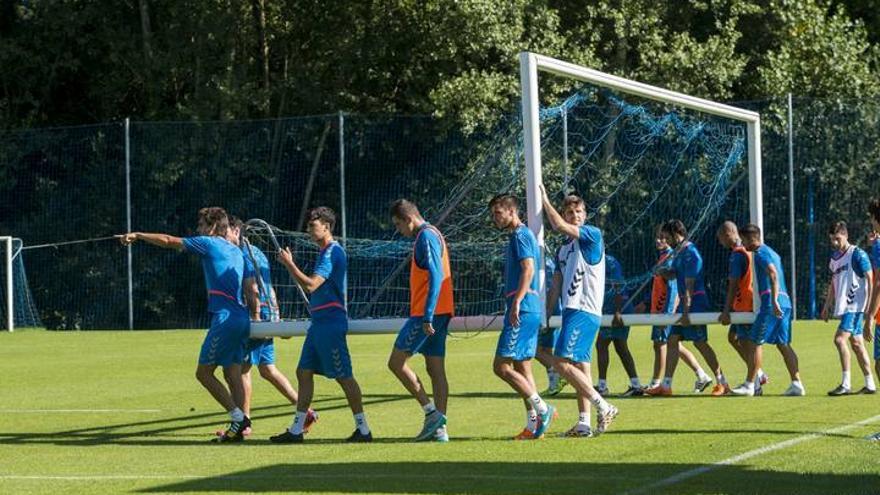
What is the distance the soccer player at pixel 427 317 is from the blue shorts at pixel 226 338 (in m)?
1.41

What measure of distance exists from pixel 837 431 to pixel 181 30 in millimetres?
26416

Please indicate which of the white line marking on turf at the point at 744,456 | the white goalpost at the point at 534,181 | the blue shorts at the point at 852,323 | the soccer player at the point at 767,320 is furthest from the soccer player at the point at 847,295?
the white line marking on turf at the point at 744,456

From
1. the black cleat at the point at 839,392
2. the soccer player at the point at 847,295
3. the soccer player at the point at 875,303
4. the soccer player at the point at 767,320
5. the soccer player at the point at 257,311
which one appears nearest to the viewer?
the soccer player at the point at 875,303

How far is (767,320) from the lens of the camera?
1653cm

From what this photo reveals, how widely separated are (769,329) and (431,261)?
17.2 ft

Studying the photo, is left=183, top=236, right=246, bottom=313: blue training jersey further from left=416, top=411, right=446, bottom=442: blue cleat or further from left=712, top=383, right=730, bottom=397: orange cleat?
left=712, top=383, right=730, bottom=397: orange cleat

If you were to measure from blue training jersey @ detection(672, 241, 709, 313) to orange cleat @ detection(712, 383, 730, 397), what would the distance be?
89 cm

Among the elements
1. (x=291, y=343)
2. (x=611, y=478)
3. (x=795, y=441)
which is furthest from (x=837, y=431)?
(x=291, y=343)

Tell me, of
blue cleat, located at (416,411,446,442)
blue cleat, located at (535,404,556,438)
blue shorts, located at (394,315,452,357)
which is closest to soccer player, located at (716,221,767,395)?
blue cleat, located at (535,404,556,438)

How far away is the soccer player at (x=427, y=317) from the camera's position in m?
12.6

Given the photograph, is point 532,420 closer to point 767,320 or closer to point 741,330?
point 767,320

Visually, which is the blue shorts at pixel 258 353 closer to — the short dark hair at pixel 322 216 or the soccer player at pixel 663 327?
the short dark hair at pixel 322 216

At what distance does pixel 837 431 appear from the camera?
12680mm

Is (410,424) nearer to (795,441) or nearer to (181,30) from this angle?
(795,441)
